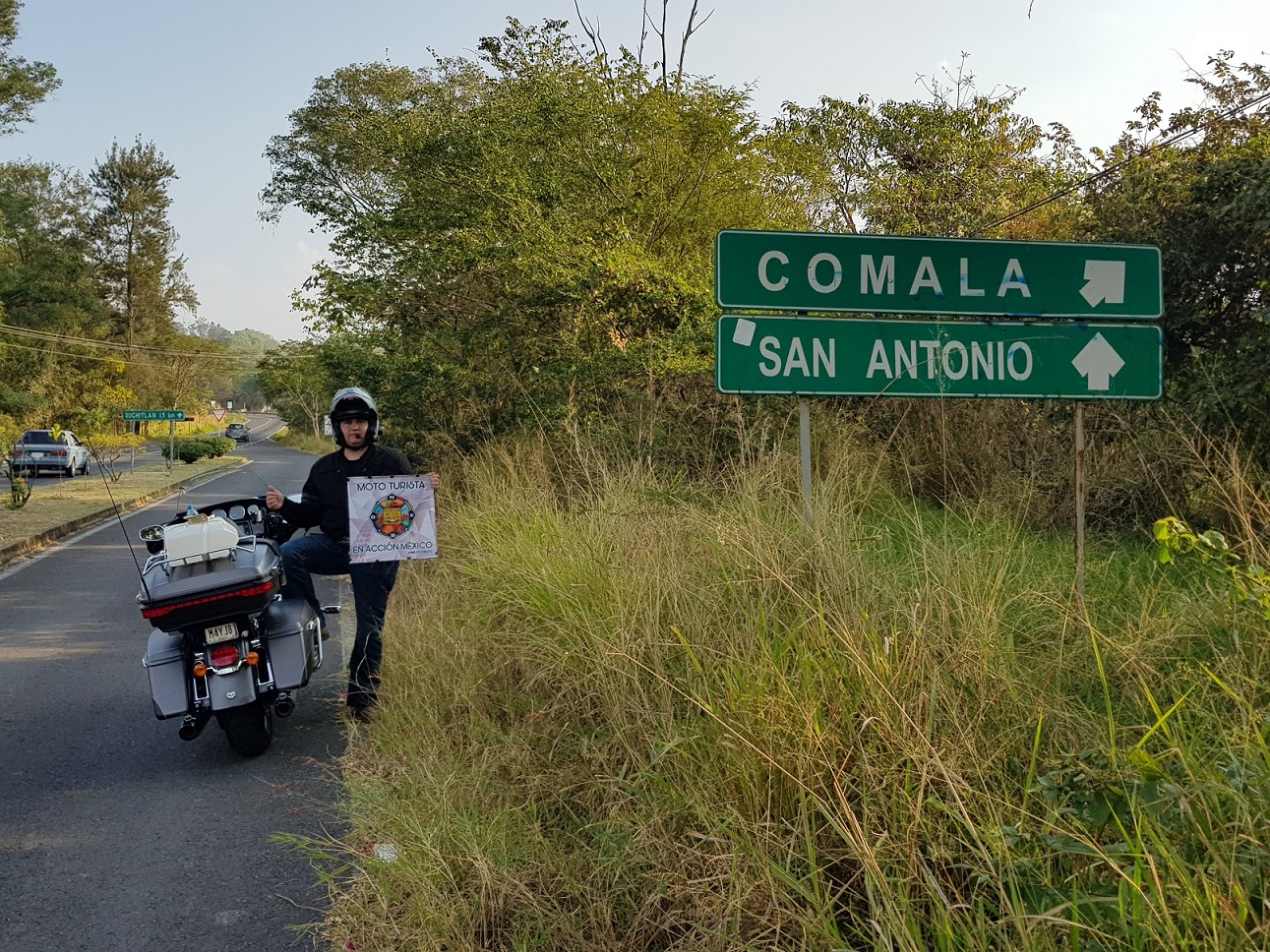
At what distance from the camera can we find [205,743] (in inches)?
225

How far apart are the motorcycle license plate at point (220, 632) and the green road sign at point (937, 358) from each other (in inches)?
103

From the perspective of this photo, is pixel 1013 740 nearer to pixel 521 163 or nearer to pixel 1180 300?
pixel 1180 300

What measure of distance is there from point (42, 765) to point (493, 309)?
950cm

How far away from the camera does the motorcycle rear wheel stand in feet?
17.4

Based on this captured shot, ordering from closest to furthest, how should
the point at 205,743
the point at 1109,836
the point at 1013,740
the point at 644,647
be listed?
the point at 1109,836, the point at 1013,740, the point at 644,647, the point at 205,743

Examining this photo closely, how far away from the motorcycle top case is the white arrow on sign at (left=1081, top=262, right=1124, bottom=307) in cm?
409

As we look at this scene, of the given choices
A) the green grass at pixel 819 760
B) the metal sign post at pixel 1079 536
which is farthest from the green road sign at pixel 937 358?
the green grass at pixel 819 760

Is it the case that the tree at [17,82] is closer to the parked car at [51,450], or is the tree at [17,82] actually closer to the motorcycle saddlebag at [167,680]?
the parked car at [51,450]

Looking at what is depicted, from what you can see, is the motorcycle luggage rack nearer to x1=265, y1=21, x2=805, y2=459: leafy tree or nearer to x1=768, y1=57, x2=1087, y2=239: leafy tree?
x1=265, y1=21, x2=805, y2=459: leafy tree

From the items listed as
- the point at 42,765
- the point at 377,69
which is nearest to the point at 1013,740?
the point at 42,765

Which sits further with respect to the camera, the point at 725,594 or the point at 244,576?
the point at 244,576

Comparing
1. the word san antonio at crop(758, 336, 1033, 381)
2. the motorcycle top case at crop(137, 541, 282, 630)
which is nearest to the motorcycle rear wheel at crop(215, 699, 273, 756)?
the motorcycle top case at crop(137, 541, 282, 630)

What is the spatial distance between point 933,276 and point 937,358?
38cm

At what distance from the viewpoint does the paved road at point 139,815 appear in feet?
11.8
